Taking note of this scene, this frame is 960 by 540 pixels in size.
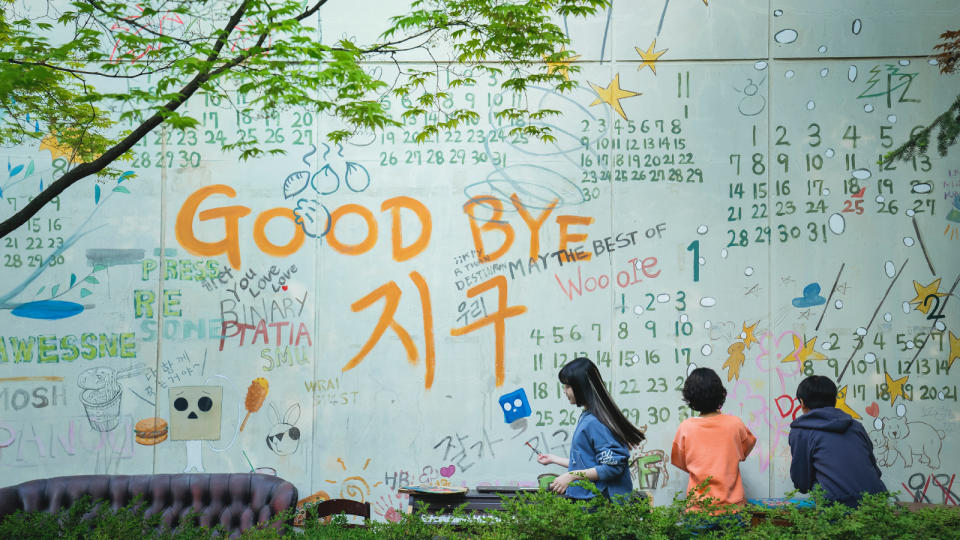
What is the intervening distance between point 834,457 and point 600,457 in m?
1.48

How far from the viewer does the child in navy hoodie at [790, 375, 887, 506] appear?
476cm

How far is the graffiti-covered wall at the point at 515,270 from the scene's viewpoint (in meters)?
6.79

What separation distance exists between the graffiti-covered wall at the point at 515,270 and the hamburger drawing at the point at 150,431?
0.12 ft

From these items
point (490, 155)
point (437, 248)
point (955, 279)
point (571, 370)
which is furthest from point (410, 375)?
point (955, 279)

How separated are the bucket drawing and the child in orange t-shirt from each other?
4675 millimetres

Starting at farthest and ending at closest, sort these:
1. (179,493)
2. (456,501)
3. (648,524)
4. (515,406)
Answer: (515,406), (179,493), (456,501), (648,524)

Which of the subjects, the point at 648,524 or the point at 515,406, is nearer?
the point at 648,524

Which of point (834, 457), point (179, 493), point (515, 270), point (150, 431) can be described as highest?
point (515, 270)

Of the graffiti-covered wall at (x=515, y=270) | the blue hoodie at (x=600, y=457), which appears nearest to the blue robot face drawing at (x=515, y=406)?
the graffiti-covered wall at (x=515, y=270)

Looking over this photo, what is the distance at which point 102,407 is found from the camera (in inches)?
269

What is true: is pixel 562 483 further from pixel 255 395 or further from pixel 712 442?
pixel 255 395

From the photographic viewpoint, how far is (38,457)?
680cm

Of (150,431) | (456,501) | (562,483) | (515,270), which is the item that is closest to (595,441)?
(562,483)

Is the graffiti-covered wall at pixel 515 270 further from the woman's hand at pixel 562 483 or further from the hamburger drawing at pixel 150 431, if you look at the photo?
the woman's hand at pixel 562 483
